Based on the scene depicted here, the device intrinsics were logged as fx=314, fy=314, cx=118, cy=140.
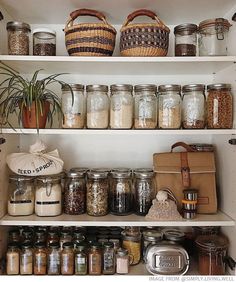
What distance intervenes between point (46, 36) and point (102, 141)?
59cm

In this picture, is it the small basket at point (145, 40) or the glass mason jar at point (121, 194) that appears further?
the glass mason jar at point (121, 194)

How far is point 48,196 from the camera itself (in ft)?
4.70

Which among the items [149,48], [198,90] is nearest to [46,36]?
[149,48]

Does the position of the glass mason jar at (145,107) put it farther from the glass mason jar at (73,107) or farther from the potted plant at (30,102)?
the potted plant at (30,102)

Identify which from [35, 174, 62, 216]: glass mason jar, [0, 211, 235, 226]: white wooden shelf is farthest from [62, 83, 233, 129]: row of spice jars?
[0, 211, 235, 226]: white wooden shelf

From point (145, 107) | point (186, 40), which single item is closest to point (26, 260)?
point (145, 107)

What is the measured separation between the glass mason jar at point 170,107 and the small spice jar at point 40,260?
76 cm

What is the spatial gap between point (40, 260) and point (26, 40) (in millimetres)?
971

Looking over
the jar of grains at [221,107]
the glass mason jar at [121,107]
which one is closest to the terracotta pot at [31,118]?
the glass mason jar at [121,107]

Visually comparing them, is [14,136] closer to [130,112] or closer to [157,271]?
[130,112]

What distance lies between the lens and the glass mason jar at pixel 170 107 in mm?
1374

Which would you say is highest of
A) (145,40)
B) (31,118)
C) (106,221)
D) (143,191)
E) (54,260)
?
(145,40)

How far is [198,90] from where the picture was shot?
139 centimetres

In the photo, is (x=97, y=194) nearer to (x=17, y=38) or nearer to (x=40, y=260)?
(x=40, y=260)
